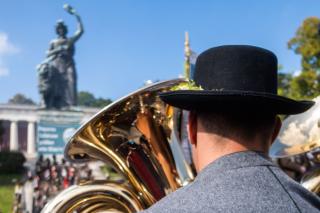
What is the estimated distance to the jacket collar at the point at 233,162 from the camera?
4.23 feet

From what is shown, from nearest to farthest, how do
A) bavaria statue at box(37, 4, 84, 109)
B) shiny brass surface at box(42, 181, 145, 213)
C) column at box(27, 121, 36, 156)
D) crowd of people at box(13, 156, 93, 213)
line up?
shiny brass surface at box(42, 181, 145, 213)
crowd of people at box(13, 156, 93, 213)
bavaria statue at box(37, 4, 84, 109)
column at box(27, 121, 36, 156)

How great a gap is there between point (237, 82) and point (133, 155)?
58.2 inches

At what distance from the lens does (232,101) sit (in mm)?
1326

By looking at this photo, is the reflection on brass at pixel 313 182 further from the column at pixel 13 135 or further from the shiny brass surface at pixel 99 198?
the column at pixel 13 135

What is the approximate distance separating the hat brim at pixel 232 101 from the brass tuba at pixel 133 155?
1.25 metres

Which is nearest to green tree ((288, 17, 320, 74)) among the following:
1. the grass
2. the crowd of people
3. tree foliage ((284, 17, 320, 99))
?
tree foliage ((284, 17, 320, 99))

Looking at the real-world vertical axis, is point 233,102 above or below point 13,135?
below

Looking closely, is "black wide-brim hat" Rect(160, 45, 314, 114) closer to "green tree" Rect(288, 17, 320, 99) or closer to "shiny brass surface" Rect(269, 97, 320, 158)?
"shiny brass surface" Rect(269, 97, 320, 158)

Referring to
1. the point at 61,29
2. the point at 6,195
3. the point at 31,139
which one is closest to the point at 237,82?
the point at 6,195

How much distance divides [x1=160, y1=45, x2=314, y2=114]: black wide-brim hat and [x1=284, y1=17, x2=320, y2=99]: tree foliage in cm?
1903

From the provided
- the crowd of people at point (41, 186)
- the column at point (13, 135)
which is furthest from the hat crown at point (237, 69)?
the column at point (13, 135)

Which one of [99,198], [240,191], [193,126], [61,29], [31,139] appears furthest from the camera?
[31,139]

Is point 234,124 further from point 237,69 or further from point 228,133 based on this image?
point 237,69

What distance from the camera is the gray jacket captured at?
48.7 inches
